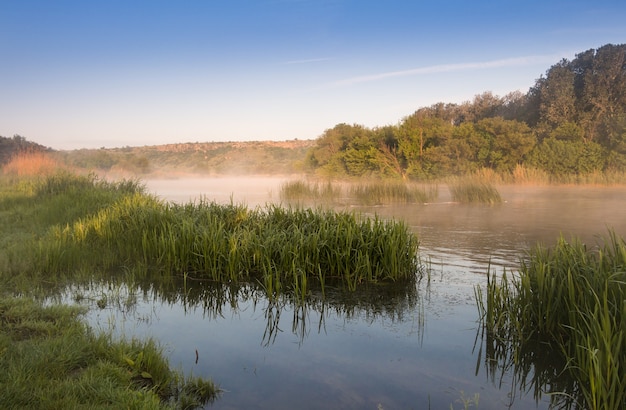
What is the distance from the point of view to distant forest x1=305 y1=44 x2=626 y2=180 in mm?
38188

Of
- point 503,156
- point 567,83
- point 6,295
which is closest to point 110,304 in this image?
point 6,295

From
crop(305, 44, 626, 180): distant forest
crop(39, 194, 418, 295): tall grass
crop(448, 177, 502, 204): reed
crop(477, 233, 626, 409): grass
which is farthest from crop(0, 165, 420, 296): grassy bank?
crop(305, 44, 626, 180): distant forest

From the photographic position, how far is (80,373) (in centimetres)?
423

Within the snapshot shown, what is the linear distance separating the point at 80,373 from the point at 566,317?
5.07m

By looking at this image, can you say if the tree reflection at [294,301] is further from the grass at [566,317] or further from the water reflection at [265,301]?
the grass at [566,317]

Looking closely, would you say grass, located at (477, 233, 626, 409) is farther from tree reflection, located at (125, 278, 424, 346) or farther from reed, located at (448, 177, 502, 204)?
reed, located at (448, 177, 502, 204)

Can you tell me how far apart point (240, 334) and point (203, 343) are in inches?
20.7

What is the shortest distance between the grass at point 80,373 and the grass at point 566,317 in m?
3.32

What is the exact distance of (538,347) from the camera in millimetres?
5480

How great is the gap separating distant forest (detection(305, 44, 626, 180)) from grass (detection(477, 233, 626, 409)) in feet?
104

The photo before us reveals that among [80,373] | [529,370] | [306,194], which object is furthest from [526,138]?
[80,373]

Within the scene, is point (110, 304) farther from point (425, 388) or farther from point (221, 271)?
point (425, 388)

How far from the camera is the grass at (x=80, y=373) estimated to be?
3711 mm

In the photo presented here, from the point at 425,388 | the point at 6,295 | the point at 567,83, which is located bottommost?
the point at 425,388
